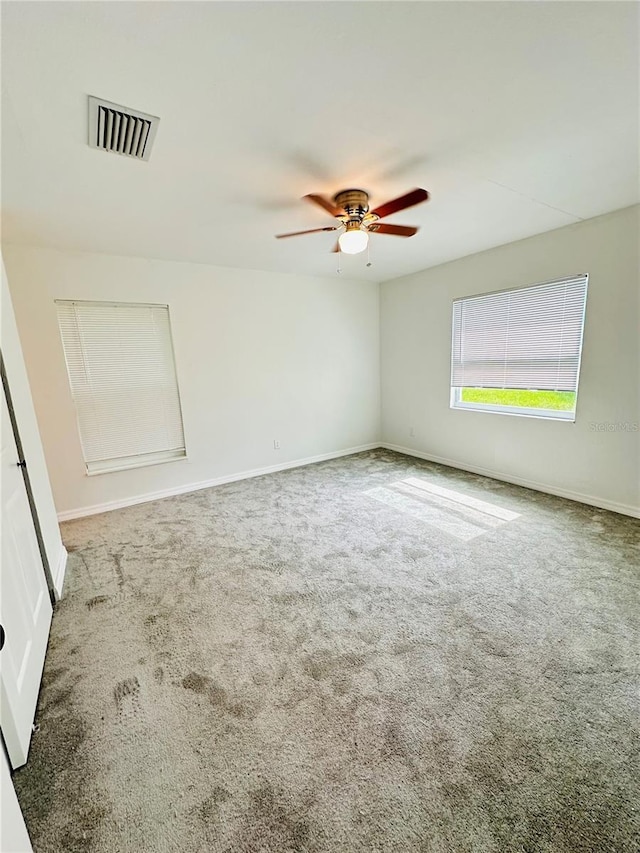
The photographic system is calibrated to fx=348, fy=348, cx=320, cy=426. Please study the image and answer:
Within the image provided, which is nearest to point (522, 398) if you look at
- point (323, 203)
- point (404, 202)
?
A: point (404, 202)

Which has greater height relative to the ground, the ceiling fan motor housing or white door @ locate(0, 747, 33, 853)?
the ceiling fan motor housing

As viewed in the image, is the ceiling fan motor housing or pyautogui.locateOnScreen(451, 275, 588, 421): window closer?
the ceiling fan motor housing

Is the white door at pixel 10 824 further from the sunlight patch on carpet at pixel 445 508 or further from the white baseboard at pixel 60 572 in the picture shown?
the sunlight patch on carpet at pixel 445 508

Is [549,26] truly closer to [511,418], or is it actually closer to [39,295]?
[511,418]

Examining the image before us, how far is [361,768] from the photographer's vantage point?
48.2 inches

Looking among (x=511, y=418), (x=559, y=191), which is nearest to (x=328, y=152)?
(x=559, y=191)

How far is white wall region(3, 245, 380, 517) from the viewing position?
10.2ft

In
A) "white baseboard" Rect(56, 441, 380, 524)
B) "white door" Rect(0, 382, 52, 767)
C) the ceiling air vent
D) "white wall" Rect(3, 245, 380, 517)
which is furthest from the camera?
"white baseboard" Rect(56, 441, 380, 524)

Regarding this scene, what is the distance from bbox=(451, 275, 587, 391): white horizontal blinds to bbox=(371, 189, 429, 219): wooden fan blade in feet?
6.74

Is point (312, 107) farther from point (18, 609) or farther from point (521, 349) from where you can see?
point (521, 349)

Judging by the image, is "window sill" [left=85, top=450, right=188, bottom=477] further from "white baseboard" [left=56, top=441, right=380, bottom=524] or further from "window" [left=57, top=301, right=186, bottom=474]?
"white baseboard" [left=56, top=441, right=380, bottom=524]

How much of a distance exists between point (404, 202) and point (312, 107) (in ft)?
2.29

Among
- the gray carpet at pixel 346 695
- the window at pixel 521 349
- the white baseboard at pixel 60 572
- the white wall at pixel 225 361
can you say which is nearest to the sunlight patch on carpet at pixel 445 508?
the gray carpet at pixel 346 695

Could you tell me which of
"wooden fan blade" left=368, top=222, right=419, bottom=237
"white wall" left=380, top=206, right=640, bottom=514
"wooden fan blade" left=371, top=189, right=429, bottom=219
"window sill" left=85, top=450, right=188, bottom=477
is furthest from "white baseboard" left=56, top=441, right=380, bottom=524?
"wooden fan blade" left=371, top=189, right=429, bottom=219
